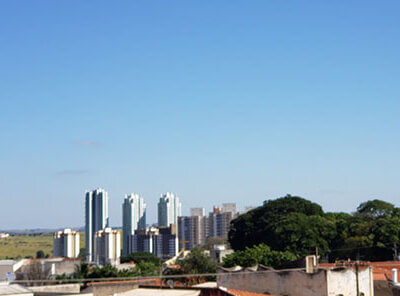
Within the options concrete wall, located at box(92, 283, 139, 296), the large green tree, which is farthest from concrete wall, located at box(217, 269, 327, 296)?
the large green tree

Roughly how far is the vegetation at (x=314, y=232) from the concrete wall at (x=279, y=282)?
63.7 ft

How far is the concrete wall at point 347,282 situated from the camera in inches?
1069

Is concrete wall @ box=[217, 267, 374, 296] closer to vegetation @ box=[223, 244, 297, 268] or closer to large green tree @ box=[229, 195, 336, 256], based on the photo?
vegetation @ box=[223, 244, 297, 268]

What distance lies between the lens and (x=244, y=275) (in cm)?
3088

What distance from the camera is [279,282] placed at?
29.0m

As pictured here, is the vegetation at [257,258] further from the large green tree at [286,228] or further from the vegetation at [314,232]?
the large green tree at [286,228]

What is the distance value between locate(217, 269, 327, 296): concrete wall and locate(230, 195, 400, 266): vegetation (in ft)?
63.7

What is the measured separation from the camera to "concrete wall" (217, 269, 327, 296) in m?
27.3

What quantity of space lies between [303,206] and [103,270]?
36636mm

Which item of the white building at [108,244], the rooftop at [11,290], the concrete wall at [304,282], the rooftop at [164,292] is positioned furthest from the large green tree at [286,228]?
the white building at [108,244]

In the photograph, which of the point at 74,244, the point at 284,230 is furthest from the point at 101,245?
the point at 284,230

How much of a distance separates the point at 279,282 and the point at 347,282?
10.2 ft

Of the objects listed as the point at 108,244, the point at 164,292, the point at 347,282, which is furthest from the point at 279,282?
the point at 108,244

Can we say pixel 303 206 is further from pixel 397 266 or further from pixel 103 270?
pixel 397 266
